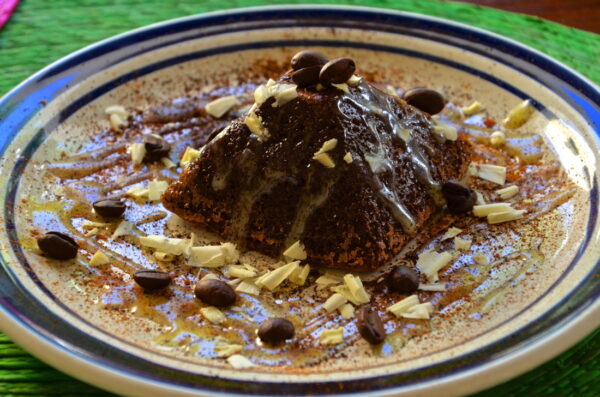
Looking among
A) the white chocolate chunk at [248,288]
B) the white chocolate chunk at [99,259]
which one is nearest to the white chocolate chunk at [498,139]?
the white chocolate chunk at [248,288]

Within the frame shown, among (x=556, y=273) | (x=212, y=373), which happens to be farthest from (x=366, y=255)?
(x=212, y=373)

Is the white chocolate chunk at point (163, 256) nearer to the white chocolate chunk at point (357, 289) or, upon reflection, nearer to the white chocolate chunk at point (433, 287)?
the white chocolate chunk at point (357, 289)

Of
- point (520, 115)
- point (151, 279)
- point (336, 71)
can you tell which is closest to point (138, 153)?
point (151, 279)

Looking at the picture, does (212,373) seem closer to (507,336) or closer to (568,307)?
(507,336)

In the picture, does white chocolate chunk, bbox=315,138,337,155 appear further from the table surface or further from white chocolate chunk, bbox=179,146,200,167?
the table surface

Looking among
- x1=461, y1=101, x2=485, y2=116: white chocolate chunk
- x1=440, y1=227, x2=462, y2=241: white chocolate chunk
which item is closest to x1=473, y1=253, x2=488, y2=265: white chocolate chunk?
x1=440, y1=227, x2=462, y2=241: white chocolate chunk
